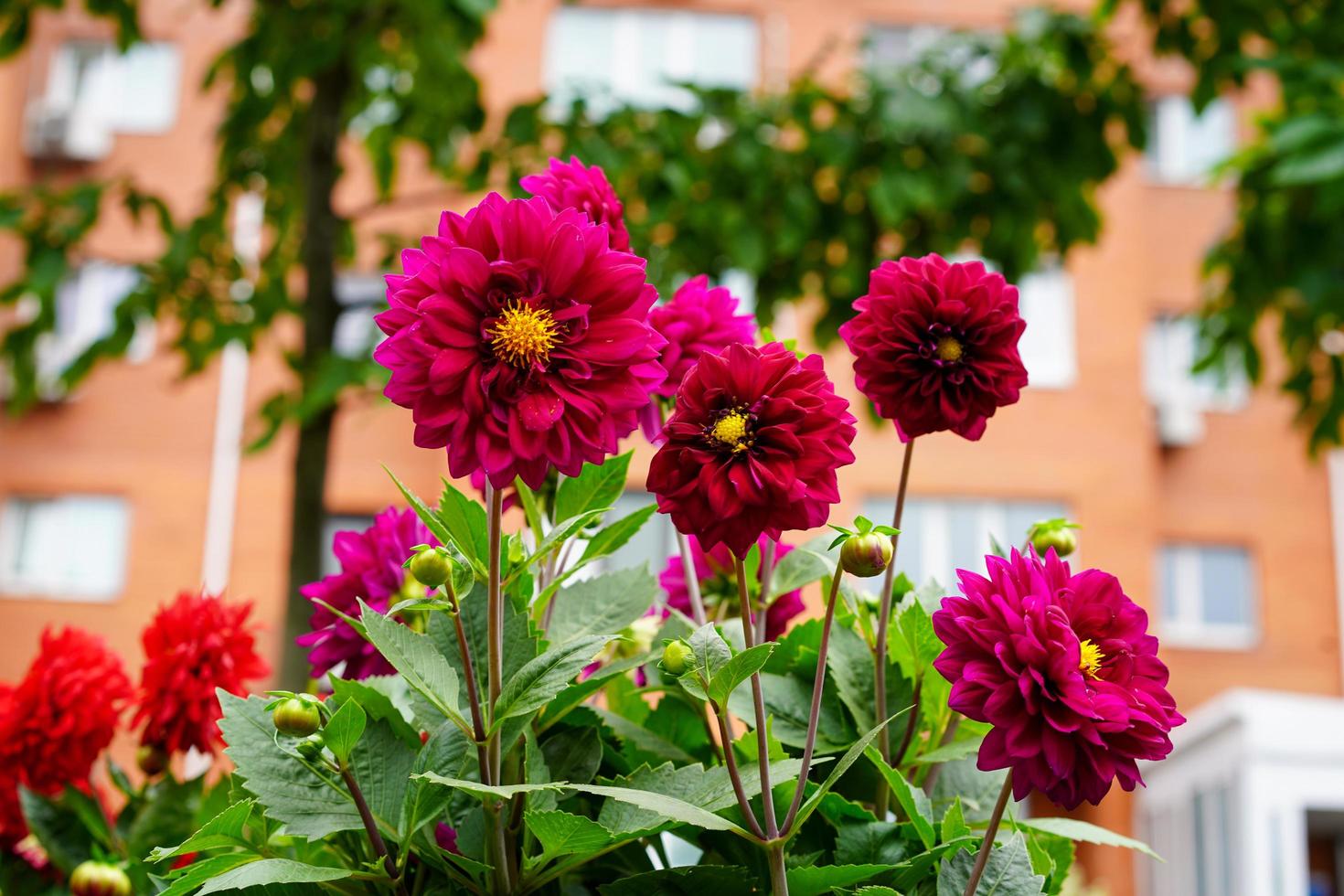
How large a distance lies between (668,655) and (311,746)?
137 millimetres

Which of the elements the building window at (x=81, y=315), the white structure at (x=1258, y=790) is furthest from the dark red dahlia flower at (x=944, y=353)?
the building window at (x=81, y=315)

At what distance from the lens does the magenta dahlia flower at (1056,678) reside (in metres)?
0.48

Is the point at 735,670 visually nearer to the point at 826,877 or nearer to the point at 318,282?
the point at 826,877

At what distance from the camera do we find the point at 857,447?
29.2ft

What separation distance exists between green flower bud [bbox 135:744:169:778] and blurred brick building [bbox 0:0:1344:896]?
306 inches

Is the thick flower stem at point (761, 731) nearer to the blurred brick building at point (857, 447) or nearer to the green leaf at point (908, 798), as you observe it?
the green leaf at point (908, 798)

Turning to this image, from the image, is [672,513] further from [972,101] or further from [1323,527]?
[1323,527]

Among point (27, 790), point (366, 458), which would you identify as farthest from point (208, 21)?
point (27, 790)

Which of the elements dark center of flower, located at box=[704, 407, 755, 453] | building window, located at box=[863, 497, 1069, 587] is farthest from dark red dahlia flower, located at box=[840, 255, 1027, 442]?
building window, located at box=[863, 497, 1069, 587]

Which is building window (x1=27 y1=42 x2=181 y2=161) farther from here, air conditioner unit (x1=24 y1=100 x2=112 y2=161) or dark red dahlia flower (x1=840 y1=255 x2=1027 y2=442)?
dark red dahlia flower (x1=840 y1=255 x2=1027 y2=442)

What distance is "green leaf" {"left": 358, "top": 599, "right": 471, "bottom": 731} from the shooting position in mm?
508

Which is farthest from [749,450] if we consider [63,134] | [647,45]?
[63,134]

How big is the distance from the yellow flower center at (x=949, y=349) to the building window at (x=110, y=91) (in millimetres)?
10041

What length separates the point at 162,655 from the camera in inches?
31.5
